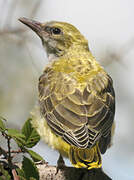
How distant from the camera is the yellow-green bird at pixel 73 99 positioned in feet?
13.4

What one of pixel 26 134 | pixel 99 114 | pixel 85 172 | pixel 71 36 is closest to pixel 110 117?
pixel 99 114

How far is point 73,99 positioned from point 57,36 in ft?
6.48

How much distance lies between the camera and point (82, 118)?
14.2 feet

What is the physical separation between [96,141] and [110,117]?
59cm

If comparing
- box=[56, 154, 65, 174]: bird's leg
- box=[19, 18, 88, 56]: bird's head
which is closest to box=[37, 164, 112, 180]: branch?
box=[56, 154, 65, 174]: bird's leg

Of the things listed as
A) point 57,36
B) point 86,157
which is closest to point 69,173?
point 86,157

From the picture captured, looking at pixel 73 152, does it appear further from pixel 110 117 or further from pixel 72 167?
pixel 110 117

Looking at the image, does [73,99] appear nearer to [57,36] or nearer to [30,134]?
[30,134]

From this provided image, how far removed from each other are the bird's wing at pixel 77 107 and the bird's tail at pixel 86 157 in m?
0.09

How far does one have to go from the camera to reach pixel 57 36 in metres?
6.45

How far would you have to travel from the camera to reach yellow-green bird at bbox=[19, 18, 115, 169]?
13.4 feet

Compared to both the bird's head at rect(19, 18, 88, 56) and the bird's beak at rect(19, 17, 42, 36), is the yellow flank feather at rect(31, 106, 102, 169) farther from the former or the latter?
the bird's beak at rect(19, 17, 42, 36)

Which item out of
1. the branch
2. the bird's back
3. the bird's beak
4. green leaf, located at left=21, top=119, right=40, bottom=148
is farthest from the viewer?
the bird's beak

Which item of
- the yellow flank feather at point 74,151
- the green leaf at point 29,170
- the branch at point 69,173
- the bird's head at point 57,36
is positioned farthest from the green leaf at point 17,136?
the bird's head at point 57,36
